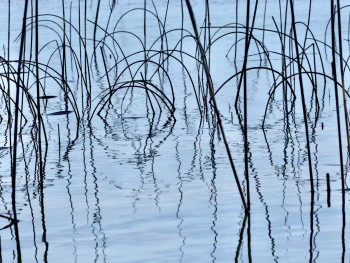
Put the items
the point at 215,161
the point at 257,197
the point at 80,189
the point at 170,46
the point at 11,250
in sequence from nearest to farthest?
the point at 11,250 → the point at 257,197 → the point at 80,189 → the point at 215,161 → the point at 170,46

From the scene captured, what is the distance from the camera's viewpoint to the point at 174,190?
9.57ft

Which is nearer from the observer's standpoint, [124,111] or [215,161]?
[215,161]

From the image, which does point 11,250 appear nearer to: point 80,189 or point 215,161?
point 80,189

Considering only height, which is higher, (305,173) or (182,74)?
(182,74)

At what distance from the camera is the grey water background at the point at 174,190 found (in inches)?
89.3

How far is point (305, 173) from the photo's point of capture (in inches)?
121

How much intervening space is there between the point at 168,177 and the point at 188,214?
55 cm

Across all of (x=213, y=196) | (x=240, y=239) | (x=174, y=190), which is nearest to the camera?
(x=240, y=239)

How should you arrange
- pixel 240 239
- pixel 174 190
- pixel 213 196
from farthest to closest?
1. pixel 174 190
2. pixel 213 196
3. pixel 240 239

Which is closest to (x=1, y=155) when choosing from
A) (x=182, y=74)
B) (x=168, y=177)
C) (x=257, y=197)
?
(x=168, y=177)

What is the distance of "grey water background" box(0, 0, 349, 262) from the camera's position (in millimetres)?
2268

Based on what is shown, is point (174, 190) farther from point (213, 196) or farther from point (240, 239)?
point (240, 239)

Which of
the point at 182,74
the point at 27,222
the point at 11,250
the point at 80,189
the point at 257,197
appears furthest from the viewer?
the point at 182,74

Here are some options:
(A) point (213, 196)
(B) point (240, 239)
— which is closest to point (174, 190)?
(A) point (213, 196)
